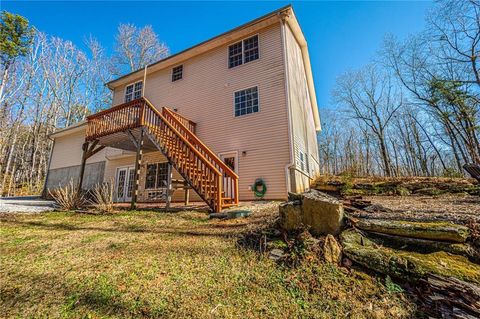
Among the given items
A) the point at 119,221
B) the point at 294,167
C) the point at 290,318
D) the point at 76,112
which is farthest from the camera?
the point at 76,112

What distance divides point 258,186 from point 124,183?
887 cm

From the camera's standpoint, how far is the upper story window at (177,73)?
12.4 metres

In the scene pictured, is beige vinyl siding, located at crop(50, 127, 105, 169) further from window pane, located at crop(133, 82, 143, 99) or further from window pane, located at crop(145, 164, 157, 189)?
window pane, located at crop(145, 164, 157, 189)

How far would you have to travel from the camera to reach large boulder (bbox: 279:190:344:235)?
129 inches

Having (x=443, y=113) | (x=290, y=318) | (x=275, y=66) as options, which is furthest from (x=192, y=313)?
(x=443, y=113)

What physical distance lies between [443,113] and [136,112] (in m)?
20.0

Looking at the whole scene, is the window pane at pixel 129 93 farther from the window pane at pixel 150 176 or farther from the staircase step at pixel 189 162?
the staircase step at pixel 189 162

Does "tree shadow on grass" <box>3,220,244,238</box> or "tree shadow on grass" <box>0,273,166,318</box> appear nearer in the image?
"tree shadow on grass" <box>0,273,166,318</box>

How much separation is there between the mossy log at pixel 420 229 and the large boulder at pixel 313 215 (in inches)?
15.7

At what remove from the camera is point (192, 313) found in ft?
6.70

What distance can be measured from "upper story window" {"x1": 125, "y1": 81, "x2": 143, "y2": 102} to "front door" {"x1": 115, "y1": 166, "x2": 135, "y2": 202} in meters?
4.85

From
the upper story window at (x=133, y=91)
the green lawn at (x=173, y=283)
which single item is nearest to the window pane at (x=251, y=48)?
the upper story window at (x=133, y=91)

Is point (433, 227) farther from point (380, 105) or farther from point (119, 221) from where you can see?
point (380, 105)

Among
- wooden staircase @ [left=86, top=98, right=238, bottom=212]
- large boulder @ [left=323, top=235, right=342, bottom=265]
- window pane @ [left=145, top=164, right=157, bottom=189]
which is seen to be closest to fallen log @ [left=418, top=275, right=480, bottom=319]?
large boulder @ [left=323, top=235, right=342, bottom=265]
